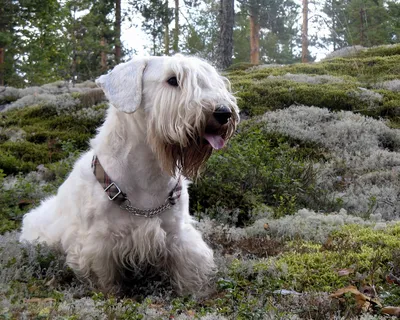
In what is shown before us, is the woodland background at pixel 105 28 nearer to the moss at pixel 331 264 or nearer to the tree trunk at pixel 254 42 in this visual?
the tree trunk at pixel 254 42

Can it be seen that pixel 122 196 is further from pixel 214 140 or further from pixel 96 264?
pixel 214 140

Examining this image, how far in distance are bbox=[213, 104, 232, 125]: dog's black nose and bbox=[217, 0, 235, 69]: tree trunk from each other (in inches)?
518

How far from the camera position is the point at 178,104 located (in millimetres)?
3201

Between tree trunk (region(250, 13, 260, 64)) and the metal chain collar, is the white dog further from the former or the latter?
tree trunk (region(250, 13, 260, 64))

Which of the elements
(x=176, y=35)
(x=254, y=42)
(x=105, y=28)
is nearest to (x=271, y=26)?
(x=254, y=42)

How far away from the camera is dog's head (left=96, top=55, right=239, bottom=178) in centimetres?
315

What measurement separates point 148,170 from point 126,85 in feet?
2.04

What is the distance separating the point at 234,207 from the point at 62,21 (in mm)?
21069

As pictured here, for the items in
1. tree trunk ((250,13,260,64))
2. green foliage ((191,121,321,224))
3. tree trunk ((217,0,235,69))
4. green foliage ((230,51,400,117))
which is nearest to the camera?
green foliage ((191,121,321,224))

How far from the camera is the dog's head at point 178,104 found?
3.15m

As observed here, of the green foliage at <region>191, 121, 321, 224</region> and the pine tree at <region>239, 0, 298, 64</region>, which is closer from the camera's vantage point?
the green foliage at <region>191, 121, 321, 224</region>

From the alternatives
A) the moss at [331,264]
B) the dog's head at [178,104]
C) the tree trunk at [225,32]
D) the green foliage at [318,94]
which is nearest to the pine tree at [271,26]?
the tree trunk at [225,32]

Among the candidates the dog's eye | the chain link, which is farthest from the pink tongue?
the chain link

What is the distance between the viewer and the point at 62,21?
24156mm
